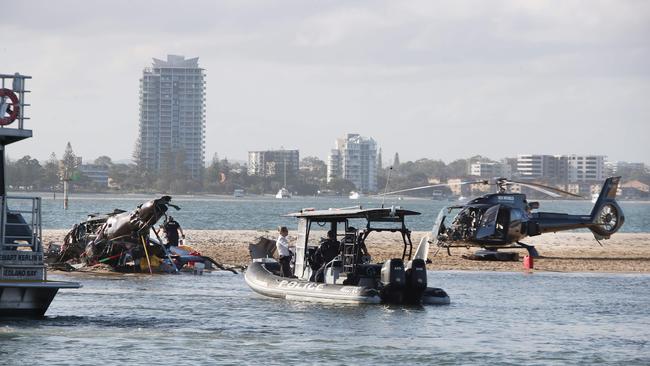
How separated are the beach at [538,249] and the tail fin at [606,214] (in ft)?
3.74

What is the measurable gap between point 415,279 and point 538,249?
28.4 meters

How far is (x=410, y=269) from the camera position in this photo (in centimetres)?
3102

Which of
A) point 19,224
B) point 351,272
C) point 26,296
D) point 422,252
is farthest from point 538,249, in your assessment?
point 19,224

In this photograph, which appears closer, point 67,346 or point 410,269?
point 67,346

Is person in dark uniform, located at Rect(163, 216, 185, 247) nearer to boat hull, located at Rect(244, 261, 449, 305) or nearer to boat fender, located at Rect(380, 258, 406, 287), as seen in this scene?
boat hull, located at Rect(244, 261, 449, 305)

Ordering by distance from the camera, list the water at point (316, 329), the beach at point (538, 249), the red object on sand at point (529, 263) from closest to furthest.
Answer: the water at point (316, 329) → the red object on sand at point (529, 263) → the beach at point (538, 249)

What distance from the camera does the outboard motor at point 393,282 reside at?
1213 inches

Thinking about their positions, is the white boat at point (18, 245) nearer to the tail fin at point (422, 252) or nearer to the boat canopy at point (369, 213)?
the boat canopy at point (369, 213)

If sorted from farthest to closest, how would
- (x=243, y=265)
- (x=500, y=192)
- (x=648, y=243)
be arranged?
(x=648, y=243) → (x=500, y=192) → (x=243, y=265)

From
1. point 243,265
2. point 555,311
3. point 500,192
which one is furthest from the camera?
point 500,192

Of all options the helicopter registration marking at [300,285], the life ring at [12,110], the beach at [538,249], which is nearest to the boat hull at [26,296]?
the life ring at [12,110]

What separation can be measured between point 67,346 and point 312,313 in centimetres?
744

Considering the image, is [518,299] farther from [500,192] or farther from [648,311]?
[500,192]

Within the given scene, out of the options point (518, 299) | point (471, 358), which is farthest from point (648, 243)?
point (471, 358)
